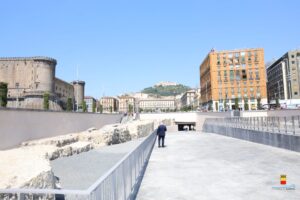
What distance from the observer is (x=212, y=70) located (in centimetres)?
9438

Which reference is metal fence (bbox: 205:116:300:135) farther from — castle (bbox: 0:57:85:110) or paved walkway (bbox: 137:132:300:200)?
castle (bbox: 0:57:85:110)

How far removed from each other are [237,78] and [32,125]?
268ft

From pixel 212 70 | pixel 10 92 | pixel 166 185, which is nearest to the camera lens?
pixel 166 185

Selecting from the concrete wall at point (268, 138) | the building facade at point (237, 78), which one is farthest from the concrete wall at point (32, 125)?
the building facade at point (237, 78)

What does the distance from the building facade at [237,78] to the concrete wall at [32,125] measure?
67208 mm

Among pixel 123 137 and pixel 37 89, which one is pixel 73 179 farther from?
pixel 37 89

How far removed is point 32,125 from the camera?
2223cm

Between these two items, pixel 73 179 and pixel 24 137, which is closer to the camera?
pixel 73 179

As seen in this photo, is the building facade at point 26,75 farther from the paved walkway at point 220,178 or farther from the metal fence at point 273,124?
the paved walkway at point 220,178

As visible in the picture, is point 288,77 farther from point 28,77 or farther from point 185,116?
point 28,77

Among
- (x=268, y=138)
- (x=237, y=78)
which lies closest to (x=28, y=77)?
(x=237, y=78)

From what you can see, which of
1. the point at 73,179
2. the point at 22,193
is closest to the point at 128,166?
the point at 22,193

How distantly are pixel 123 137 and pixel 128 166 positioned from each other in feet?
78.5

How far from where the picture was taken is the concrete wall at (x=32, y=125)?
1872cm
